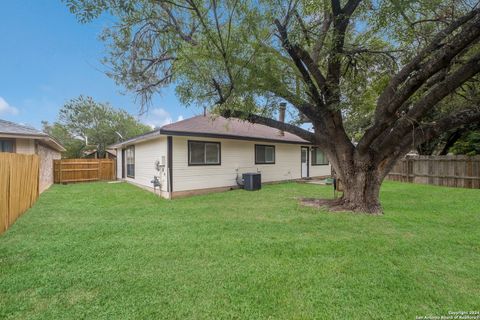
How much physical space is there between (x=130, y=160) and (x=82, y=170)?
3331 millimetres

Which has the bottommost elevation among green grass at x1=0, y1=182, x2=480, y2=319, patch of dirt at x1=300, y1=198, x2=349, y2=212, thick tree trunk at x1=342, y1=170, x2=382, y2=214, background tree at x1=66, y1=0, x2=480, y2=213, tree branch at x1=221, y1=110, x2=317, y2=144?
green grass at x1=0, y1=182, x2=480, y2=319

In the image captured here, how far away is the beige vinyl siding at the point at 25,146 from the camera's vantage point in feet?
28.2

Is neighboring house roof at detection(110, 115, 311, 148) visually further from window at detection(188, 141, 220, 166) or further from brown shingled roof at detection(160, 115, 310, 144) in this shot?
window at detection(188, 141, 220, 166)

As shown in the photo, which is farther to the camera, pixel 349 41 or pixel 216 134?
pixel 216 134

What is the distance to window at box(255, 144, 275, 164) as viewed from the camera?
458 inches

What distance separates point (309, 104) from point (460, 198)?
620cm

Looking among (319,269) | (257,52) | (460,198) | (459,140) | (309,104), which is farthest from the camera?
(459,140)

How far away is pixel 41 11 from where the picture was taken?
7.30 m

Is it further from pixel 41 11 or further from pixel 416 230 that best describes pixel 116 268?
pixel 41 11

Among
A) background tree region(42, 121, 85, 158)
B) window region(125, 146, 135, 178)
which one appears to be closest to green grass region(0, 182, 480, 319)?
window region(125, 146, 135, 178)

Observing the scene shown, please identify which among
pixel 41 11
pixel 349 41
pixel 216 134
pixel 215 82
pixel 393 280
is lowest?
pixel 393 280

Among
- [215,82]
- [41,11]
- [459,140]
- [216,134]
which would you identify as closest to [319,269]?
[215,82]

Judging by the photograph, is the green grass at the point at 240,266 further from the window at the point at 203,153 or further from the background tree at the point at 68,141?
the background tree at the point at 68,141

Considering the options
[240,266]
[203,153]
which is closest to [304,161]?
[203,153]
